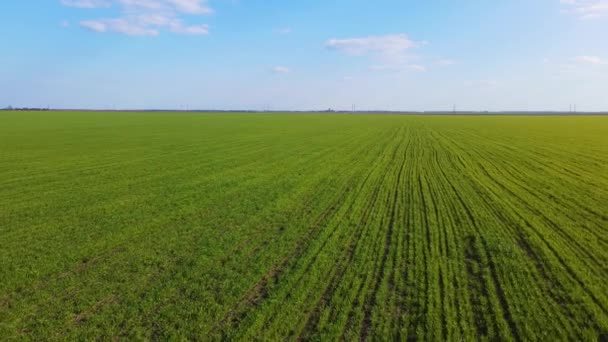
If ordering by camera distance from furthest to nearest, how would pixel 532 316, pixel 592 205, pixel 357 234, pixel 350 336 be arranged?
1. pixel 592 205
2. pixel 357 234
3. pixel 532 316
4. pixel 350 336

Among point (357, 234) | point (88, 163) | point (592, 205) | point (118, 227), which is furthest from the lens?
point (88, 163)

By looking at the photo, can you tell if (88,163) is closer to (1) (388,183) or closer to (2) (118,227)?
(2) (118,227)

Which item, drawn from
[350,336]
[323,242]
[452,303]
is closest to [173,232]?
[323,242]

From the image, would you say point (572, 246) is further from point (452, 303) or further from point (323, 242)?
point (323, 242)

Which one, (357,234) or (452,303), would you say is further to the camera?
(357,234)

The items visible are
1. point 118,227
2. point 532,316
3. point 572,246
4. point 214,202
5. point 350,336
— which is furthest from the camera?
point 214,202

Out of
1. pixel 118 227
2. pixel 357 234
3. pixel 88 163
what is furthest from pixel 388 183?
pixel 88 163
